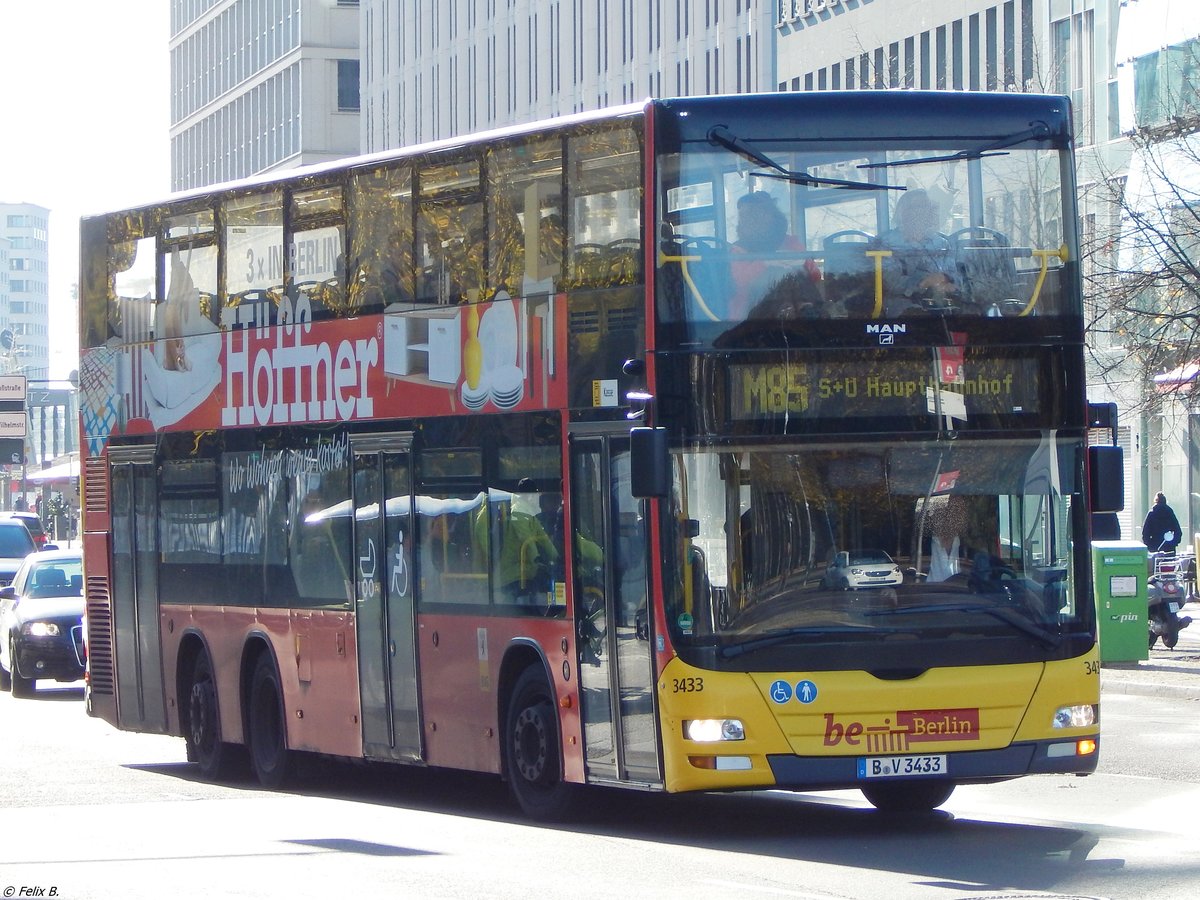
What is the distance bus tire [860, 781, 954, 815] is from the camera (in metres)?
13.9

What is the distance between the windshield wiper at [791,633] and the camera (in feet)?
39.8

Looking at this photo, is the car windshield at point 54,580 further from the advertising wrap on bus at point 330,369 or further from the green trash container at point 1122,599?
the green trash container at point 1122,599

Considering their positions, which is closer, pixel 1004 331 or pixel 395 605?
pixel 1004 331

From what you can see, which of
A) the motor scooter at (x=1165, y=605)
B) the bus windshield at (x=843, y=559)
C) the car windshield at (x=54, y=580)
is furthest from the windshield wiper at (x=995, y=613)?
the car windshield at (x=54, y=580)

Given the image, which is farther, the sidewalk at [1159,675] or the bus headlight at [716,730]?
the sidewalk at [1159,675]

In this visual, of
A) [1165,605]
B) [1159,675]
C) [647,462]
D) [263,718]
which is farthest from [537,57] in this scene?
[647,462]

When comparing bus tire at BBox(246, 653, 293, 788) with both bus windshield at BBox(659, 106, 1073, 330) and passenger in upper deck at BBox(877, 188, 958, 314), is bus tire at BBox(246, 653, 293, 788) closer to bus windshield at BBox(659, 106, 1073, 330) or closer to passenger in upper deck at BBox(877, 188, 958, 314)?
bus windshield at BBox(659, 106, 1073, 330)

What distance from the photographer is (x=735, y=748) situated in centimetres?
1208

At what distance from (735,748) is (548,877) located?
142 centimetres

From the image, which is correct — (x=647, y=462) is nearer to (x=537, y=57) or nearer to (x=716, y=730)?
(x=716, y=730)

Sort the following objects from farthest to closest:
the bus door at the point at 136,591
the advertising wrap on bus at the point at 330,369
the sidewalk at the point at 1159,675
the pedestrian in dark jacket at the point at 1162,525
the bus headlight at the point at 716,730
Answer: the pedestrian in dark jacket at the point at 1162,525 < the sidewalk at the point at 1159,675 < the bus door at the point at 136,591 < the advertising wrap on bus at the point at 330,369 < the bus headlight at the point at 716,730

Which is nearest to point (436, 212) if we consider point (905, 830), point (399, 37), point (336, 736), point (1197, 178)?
point (336, 736)

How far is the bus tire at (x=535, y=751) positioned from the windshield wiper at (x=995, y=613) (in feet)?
7.20

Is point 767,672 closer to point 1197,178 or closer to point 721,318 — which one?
point 721,318
